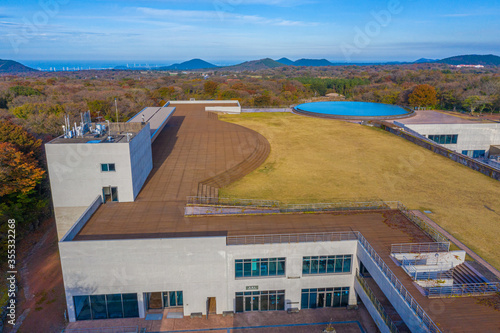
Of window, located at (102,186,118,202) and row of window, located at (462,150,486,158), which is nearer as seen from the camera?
window, located at (102,186,118,202)

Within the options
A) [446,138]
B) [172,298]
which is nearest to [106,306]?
[172,298]

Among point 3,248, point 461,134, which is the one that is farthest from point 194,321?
point 461,134

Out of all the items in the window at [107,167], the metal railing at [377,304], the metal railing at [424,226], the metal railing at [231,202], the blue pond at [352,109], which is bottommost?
the metal railing at [377,304]

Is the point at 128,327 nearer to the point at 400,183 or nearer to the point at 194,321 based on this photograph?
the point at 194,321

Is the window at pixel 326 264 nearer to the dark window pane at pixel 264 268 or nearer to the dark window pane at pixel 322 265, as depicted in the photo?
the dark window pane at pixel 322 265

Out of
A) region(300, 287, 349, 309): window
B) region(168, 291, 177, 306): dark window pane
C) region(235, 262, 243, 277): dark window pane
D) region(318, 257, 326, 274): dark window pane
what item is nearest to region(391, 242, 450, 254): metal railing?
region(318, 257, 326, 274): dark window pane

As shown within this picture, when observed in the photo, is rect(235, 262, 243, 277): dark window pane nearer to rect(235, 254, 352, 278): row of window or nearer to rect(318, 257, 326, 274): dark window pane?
rect(235, 254, 352, 278): row of window

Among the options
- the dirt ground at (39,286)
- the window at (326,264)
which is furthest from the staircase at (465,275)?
the dirt ground at (39,286)
